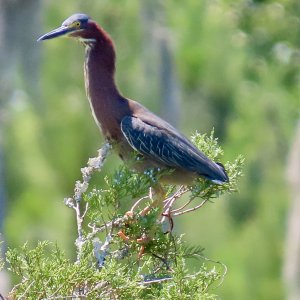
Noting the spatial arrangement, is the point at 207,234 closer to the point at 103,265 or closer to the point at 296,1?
the point at 296,1

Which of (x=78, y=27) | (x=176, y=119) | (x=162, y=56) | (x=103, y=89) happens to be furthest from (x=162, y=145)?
(x=162, y=56)

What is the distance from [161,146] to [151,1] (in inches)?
501

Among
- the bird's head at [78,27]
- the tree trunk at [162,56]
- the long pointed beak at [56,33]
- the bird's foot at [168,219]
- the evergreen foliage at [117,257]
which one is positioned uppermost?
the tree trunk at [162,56]

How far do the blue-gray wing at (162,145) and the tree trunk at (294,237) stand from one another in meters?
11.3

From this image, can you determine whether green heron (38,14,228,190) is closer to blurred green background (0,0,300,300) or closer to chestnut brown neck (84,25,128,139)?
chestnut brown neck (84,25,128,139)

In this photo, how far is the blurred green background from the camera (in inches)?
736

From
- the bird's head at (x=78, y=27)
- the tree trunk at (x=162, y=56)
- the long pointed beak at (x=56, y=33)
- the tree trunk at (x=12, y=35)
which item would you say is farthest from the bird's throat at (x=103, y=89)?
the tree trunk at (x=162, y=56)

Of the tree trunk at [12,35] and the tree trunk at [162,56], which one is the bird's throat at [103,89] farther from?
the tree trunk at [162,56]

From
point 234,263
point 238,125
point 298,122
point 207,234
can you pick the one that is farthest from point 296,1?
point 238,125

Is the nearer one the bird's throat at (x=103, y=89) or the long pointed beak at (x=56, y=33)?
the long pointed beak at (x=56, y=33)

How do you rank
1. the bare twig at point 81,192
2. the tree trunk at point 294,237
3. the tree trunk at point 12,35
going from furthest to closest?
the tree trunk at point 294,237, the tree trunk at point 12,35, the bare twig at point 81,192

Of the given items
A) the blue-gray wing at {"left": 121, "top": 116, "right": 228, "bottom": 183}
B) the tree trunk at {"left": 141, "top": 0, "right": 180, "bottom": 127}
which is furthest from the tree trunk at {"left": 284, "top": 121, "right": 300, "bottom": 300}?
the blue-gray wing at {"left": 121, "top": 116, "right": 228, "bottom": 183}

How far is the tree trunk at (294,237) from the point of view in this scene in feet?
57.7

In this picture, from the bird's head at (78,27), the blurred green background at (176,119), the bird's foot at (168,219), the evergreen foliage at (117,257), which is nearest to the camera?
the evergreen foliage at (117,257)
